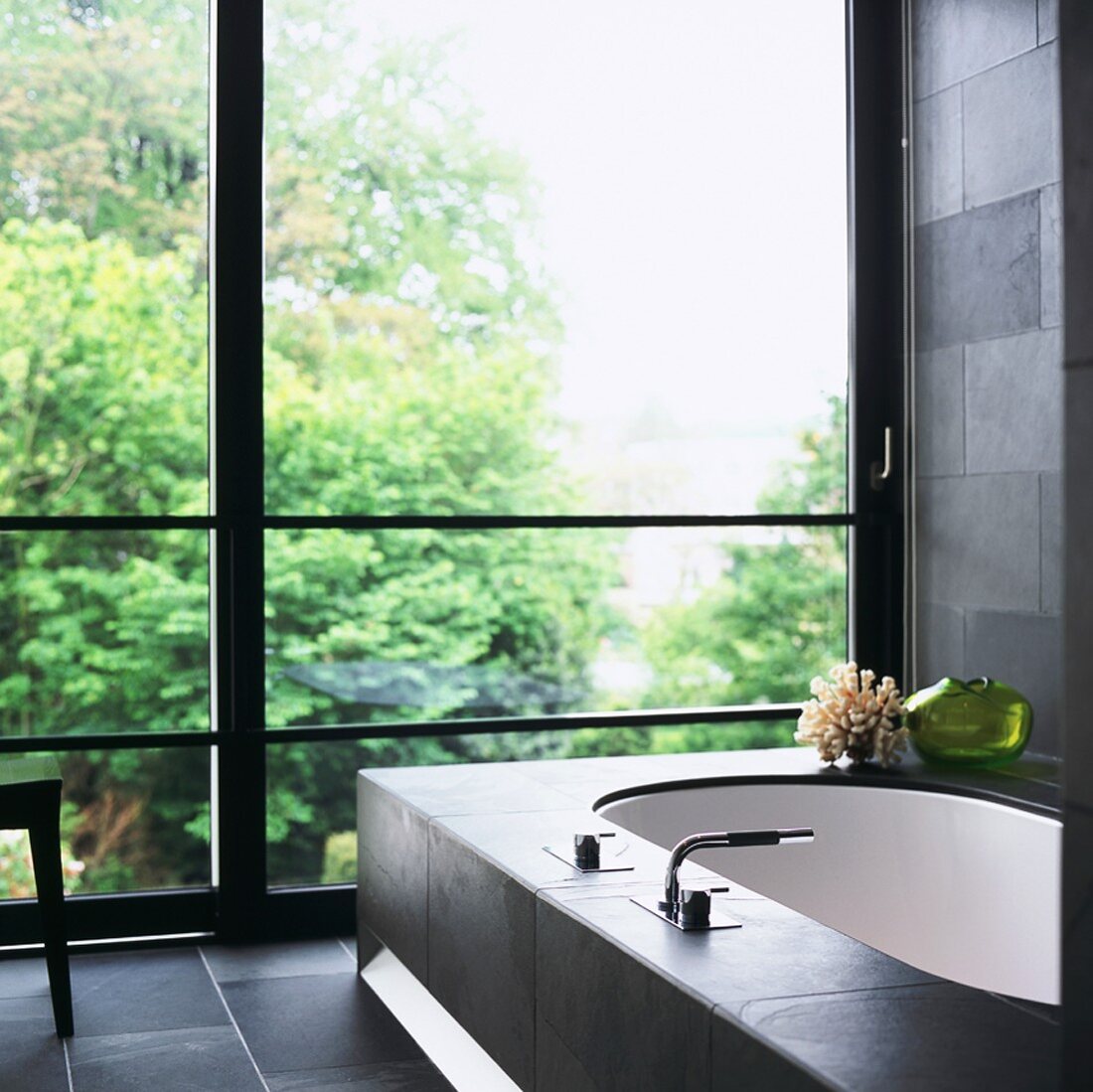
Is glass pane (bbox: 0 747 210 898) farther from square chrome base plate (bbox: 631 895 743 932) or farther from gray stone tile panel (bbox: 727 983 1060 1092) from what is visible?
gray stone tile panel (bbox: 727 983 1060 1092)

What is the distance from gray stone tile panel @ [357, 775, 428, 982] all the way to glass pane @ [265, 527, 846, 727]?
598 mm

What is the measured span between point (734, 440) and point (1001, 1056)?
271 centimetres

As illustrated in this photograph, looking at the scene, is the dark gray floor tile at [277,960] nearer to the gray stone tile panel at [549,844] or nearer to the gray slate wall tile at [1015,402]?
the gray stone tile panel at [549,844]

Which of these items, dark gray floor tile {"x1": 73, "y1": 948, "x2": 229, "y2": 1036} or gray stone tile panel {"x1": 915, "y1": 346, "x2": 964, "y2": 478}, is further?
gray stone tile panel {"x1": 915, "y1": 346, "x2": 964, "y2": 478}

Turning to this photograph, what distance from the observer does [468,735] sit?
11.9ft

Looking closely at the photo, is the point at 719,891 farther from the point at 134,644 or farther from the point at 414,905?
the point at 134,644

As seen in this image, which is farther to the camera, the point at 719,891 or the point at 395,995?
the point at 395,995

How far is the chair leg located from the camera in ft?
8.87

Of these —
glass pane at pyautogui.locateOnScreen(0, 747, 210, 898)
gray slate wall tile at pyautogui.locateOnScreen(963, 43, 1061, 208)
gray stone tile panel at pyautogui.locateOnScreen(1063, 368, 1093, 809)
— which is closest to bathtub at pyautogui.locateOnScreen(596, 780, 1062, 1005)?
glass pane at pyautogui.locateOnScreen(0, 747, 210, 898)

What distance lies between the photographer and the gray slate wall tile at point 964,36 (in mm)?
3328

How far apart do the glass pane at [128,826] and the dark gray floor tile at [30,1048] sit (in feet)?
1.90

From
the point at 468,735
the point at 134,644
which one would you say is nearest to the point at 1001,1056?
the point at 468,735

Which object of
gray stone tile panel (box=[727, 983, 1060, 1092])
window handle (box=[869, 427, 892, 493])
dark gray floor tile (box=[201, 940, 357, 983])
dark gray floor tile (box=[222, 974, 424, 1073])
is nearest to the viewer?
gray stone tile panel (box=[727, 983, 1060, 1092])

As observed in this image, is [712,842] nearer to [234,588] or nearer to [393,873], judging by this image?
[393,873]
